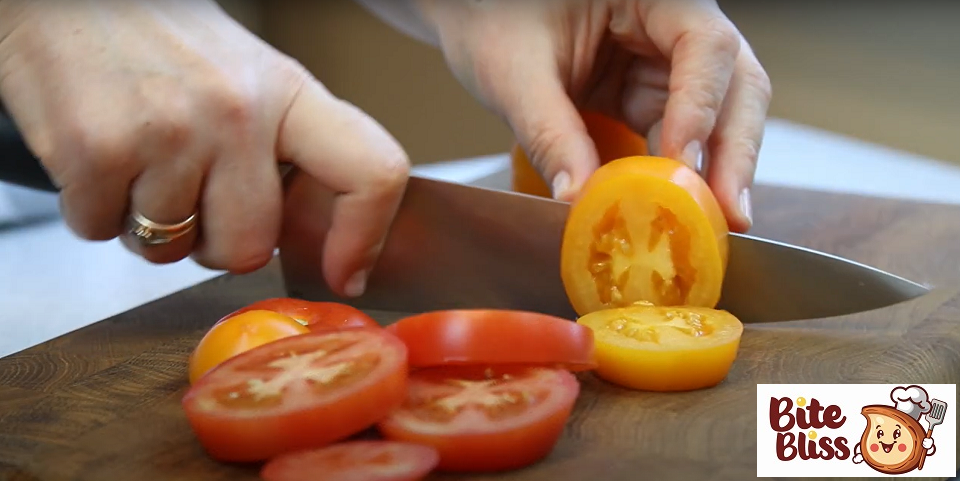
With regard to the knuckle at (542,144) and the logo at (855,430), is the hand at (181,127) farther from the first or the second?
the logo at (855,430)

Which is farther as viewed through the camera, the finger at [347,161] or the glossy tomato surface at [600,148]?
the glossy tomato surface at [600,148]

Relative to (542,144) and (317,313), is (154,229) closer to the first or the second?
(317,313)

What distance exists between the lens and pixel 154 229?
50.6 inches

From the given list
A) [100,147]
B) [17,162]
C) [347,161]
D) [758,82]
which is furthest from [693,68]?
[17,162]

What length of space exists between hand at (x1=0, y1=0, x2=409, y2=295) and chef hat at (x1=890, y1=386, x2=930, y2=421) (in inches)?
28.1

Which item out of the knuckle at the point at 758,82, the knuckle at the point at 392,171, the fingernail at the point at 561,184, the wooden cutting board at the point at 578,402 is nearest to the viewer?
the wooden cutting board at the point at 578,402

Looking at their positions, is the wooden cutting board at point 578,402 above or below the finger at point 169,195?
below

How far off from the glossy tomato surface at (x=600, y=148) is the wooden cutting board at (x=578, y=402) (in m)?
0.50

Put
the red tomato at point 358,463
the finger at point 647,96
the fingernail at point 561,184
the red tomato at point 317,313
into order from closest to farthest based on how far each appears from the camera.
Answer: the red tomato at point 358,463, the red tomato at point 317,313, the fingernail at point 561,184, the finger at point 647,96

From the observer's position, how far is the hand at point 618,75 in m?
1.51

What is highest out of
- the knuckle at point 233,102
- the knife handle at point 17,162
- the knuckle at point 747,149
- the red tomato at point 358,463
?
the knuckle at point 233,102

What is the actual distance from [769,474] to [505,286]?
2.00 ft

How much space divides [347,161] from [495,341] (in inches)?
16.3

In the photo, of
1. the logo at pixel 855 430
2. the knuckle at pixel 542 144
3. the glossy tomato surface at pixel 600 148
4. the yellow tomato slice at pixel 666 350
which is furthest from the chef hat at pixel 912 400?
the glossy tomato surface at pixel 600 148
